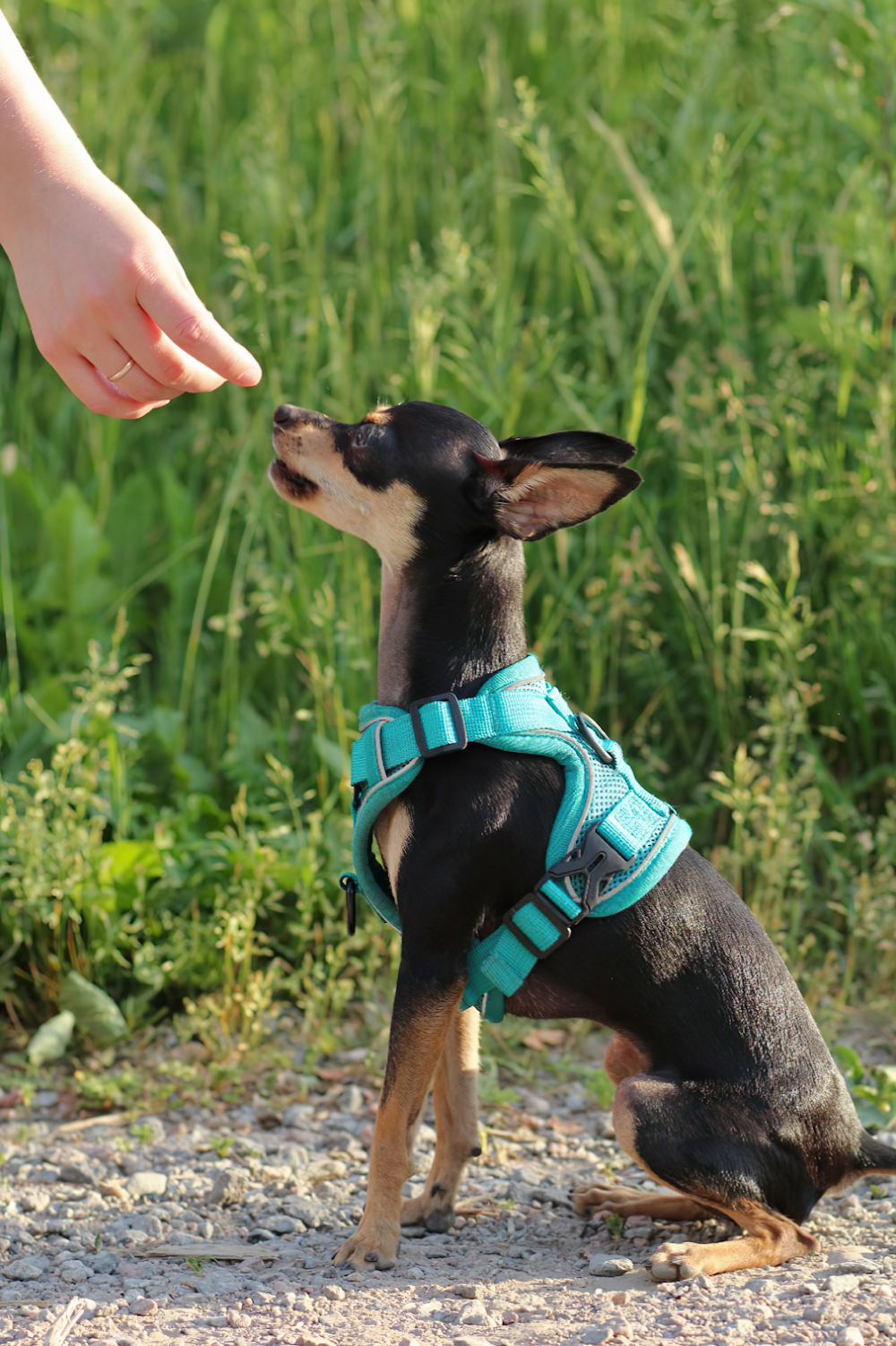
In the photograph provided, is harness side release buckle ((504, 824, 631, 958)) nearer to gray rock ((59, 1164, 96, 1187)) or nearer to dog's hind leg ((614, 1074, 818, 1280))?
dog's hind leg ((614, 1074, 818, 1280))

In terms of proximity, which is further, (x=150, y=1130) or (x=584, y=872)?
(x=150, y=1130)

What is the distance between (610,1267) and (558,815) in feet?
3.10

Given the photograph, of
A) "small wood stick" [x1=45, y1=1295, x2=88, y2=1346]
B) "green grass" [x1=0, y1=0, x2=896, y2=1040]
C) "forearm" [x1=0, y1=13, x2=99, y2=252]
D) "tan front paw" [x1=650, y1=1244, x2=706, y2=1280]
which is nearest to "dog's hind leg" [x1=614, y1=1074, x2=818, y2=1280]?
"tan front paw" [x1=650, y1=1244, x2=706, y2=1280]

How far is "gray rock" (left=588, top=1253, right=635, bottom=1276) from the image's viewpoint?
2627mm

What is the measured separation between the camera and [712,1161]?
2.51m

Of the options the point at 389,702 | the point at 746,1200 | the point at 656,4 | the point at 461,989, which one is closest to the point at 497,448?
the point at 389,702

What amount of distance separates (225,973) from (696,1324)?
181 centimetres

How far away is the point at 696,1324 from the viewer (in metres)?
2.29

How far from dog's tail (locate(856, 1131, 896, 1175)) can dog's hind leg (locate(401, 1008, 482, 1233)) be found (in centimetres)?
85

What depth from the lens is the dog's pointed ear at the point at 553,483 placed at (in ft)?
8.41

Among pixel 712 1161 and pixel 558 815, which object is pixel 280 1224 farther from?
pixel 558 815

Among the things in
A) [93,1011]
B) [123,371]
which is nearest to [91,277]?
[123,371]

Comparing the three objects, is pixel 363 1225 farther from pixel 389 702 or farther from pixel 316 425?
pixel 316 425

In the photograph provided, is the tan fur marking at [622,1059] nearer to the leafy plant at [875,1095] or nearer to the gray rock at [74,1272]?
the leafy plant at [875,1095]
